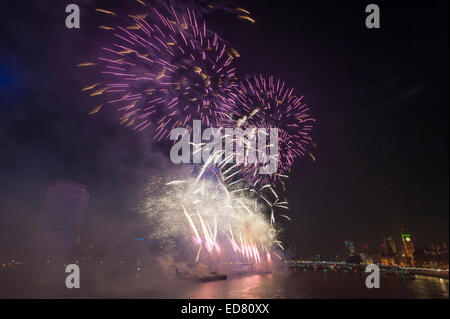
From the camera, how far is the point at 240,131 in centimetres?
2555

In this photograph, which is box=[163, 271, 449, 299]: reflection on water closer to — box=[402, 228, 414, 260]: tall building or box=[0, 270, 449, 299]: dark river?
box=[0, 270, 449, 299]: dark river

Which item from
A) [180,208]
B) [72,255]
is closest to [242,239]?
[180,208]

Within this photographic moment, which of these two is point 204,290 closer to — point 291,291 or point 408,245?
point 291,291

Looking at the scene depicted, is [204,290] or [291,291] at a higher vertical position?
[204,290]

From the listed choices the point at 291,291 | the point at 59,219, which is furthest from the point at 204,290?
the point at 59,219

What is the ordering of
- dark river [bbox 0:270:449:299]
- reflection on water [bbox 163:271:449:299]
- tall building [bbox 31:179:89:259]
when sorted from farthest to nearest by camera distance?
tall building [bbox 31:179:89:259], reflection on water [bbox 163:271:449:299], dark river [bbox 0:270:449:299]

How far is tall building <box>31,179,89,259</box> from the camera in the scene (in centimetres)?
15088

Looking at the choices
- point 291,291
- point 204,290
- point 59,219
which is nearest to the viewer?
point 204,290

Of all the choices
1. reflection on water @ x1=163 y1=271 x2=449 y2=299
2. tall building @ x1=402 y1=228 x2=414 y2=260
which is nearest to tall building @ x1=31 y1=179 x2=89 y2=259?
reflection on water @ x1=163 y1=271 x2=449 y2=299

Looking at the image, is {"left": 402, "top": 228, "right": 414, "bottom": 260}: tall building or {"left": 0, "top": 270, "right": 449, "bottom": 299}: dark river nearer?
{"left": 0, "top": 270, "right": 449, "bottom": 299}: dark river

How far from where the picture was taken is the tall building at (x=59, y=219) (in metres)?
151

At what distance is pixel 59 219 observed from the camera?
155875mm
